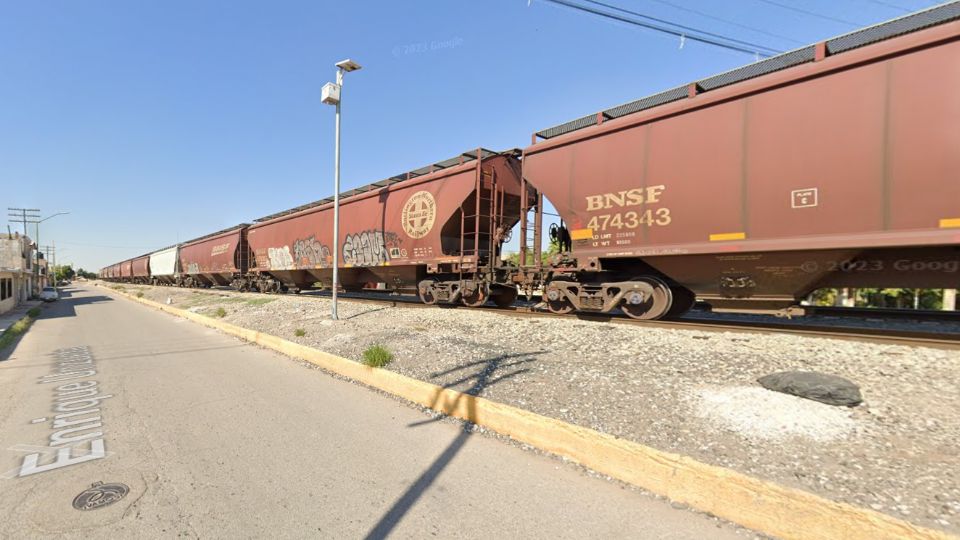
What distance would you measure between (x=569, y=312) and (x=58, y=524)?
801cm

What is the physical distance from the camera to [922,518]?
2.29 m

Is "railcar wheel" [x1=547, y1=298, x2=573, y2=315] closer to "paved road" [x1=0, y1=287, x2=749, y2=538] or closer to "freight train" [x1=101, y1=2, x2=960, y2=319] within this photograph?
"freight train" [x1=101, y1=2, x2=960, y2=319]

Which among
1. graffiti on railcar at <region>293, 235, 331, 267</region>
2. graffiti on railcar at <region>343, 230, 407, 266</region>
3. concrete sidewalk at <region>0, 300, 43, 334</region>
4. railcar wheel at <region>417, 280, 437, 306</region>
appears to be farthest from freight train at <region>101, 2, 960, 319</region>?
concrete sidewalk at <region>0, 300, 43, 334</region>

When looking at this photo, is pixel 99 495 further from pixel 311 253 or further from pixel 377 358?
pixel 311 253

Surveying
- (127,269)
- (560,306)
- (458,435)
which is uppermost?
(127,269)

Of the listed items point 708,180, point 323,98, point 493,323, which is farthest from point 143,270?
point 708,180

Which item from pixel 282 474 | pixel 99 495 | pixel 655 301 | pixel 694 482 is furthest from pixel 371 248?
pixel 694 482

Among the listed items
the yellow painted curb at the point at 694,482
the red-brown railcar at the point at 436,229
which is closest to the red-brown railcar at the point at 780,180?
the red-brown railcar at the point at 436,229

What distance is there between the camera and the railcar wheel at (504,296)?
11.5m

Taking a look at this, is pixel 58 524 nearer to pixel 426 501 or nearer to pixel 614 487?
pixel 426 501

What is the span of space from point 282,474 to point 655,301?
6625 mm

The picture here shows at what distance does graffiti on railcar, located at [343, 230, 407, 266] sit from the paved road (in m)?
7.59

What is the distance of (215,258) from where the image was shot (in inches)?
1119

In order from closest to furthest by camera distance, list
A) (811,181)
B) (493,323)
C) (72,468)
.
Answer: (72,468) → (811,181) → (493,323)
